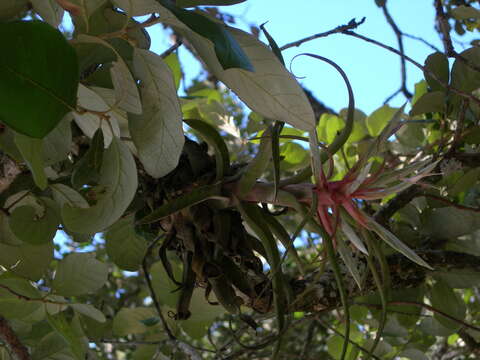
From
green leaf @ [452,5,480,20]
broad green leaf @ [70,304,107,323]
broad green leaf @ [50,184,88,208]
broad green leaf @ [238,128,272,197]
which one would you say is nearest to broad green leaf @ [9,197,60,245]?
broad green leaf @ [50,184,88,208]

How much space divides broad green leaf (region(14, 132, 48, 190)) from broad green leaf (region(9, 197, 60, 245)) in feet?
0.71

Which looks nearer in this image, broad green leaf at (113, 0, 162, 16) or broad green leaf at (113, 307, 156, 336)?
broad green leaf at (113, 0, 162, 16)

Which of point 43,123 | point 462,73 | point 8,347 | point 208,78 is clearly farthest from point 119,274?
point 43,123

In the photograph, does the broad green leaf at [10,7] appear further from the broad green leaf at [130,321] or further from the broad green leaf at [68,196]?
the broad green leaf at [130,321]

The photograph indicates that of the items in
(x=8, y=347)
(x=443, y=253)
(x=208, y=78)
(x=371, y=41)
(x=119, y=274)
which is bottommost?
(x=8, y=347)

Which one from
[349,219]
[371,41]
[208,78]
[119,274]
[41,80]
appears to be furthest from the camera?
[208,78]

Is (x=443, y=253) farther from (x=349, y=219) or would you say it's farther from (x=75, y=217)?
(x=75, y=217)

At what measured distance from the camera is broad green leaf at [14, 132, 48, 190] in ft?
1.64

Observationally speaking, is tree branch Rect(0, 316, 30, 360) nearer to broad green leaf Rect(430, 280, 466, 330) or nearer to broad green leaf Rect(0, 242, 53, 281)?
broad green leaf Rect(0, 242, 53, 281)

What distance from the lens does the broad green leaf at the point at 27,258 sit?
0.79 m

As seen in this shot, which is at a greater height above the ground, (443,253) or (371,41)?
(371,41)

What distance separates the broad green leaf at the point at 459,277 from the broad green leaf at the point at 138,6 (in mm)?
724

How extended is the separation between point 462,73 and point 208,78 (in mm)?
1917

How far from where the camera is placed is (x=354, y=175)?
0.68 meters
